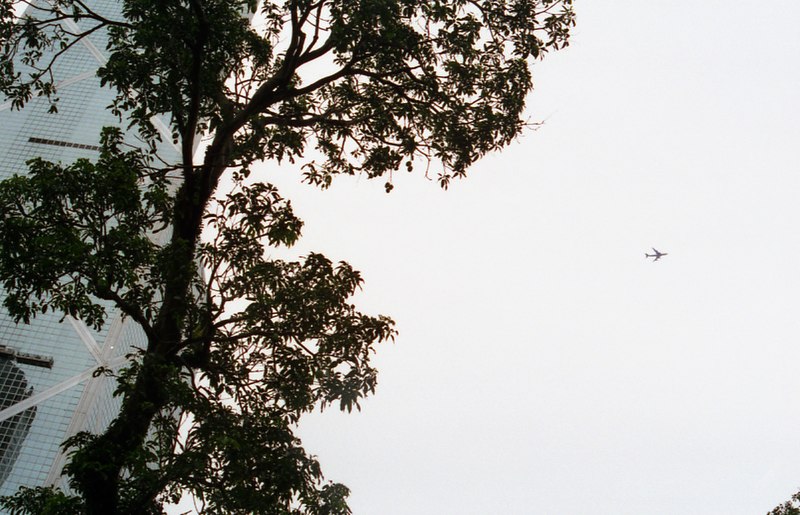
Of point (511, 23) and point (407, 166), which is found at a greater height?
point (511, 23)

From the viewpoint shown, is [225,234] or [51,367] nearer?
[225,234]

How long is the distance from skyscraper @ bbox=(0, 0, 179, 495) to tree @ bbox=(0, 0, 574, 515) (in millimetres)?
10759

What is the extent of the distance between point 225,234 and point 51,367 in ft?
53.3

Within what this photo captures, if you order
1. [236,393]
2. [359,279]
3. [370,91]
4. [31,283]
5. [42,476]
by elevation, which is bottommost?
[236,393]

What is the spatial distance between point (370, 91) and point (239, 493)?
4.99 meters

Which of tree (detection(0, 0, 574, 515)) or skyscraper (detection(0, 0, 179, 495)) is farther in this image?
skyscraper (detection(0, 0, 179, 495))

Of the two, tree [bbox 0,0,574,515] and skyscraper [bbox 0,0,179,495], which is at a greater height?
skyscraper [bbox 0,0,179,495]

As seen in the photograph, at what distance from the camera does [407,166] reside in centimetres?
846

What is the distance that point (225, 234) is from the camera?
6.97 metres

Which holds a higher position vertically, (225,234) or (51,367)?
(51,367)

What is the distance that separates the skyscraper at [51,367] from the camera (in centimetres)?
1877

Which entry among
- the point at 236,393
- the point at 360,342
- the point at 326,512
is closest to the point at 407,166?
the point at 360,342

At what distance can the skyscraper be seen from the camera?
18766mm

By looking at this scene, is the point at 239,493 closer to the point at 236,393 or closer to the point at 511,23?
the point at 236,393
